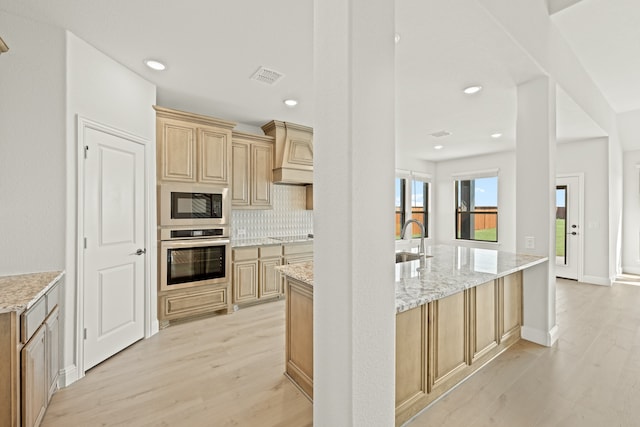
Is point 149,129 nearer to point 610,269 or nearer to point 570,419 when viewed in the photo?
point 570,419

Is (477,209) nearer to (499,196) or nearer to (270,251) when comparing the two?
(499,196)

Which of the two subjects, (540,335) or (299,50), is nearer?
(299,50)

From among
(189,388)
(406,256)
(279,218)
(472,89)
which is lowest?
(189,388)

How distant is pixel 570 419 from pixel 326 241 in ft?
6.55

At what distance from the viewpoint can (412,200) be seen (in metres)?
7.27

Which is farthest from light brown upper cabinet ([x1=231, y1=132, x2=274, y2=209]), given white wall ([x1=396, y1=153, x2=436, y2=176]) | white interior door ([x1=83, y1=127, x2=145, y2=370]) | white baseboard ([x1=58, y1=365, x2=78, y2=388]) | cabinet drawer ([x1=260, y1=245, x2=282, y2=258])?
white wall ([x1=396, y1=153, x2=436, y2=176])

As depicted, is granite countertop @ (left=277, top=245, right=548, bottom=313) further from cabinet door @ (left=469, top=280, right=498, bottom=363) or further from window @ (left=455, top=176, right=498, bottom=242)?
window @ (left=455, top=176, right=498, bottom=242)

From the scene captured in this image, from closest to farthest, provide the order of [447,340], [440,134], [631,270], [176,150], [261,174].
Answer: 1. [447,340]
2. [176,150]
3. [261,174]
4. [440,134]
5. [631,270]

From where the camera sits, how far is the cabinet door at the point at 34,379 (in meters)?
1.49

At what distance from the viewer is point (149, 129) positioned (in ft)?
9.98

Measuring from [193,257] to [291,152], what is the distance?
6.62 feet

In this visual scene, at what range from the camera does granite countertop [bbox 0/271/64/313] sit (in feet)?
4.80

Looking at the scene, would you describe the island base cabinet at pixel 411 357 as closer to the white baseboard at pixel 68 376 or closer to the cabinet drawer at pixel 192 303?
the white baseboard at pixel 68 376

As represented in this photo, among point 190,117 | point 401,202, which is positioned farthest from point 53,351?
point 401,202
